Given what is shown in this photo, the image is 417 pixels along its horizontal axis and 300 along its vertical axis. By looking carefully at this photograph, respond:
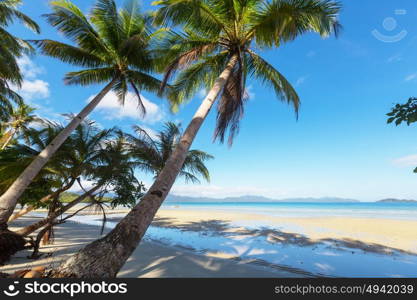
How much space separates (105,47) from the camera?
7.70 m

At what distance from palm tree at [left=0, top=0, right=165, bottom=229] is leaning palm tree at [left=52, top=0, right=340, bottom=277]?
181 centimetres

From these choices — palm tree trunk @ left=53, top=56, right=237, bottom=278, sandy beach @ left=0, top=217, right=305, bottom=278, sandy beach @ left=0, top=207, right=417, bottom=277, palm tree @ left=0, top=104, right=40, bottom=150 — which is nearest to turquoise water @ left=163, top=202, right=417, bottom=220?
sandy beach @ left=0, top=207, right=417, bottom=277

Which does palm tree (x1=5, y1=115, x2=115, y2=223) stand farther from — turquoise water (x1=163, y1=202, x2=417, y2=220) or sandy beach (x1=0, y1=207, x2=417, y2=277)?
turquoise water (x1=163, y1=202, x2=417, y2=220)

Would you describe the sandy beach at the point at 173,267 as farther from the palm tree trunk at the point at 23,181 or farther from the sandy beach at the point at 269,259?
the palm tree trunk at the point at 23,181

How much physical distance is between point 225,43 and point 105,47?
528cm

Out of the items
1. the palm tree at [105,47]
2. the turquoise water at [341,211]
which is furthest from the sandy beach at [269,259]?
the turquoise water at [341,211]

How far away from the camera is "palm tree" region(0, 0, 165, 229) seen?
6.63m

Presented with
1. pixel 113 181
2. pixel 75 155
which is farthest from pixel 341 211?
pixel 75 155

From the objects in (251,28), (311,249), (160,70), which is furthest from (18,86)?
(311,249)

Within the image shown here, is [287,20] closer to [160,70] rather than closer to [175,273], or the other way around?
[160,70]

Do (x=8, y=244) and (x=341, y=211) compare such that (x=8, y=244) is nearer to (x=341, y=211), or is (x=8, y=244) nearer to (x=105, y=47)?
(x=105, y=47)

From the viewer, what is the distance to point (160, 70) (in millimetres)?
8188

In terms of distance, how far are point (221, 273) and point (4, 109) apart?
16829mm

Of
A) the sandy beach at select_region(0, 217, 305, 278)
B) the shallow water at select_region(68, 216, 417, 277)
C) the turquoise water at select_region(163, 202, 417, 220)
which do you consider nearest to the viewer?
the sandy beach at select_region(0, 217, 305, 278)
